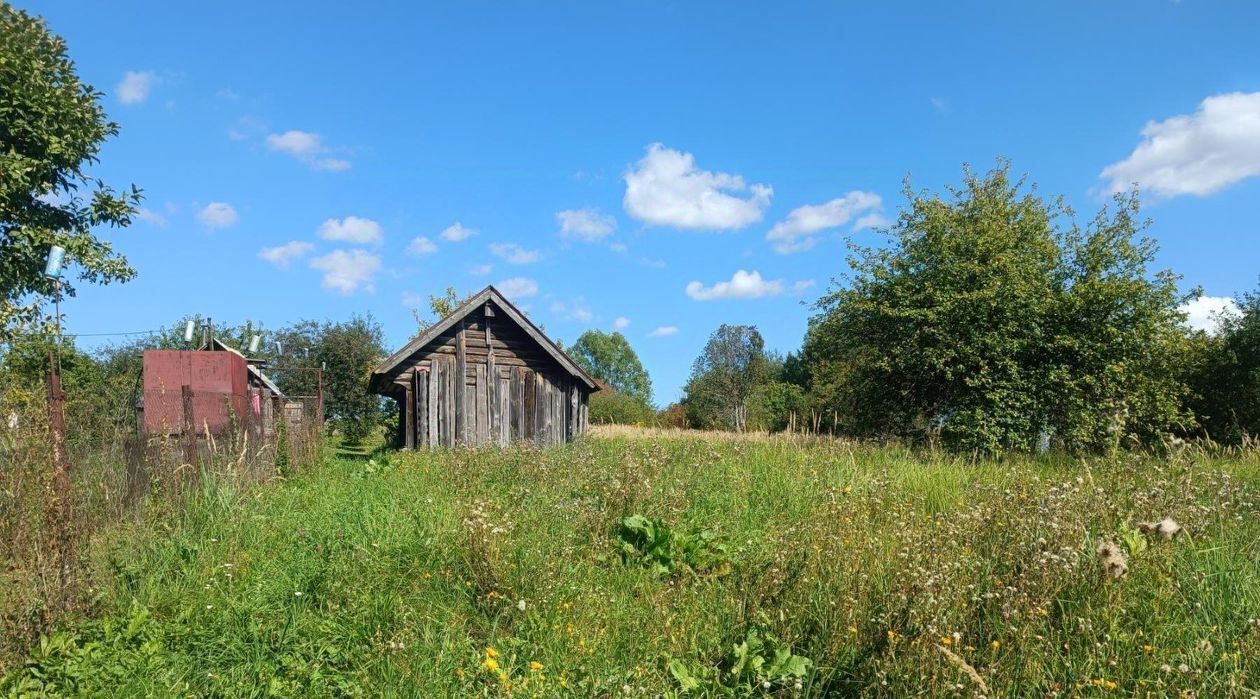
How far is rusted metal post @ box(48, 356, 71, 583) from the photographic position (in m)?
5.04

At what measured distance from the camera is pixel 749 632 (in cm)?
471

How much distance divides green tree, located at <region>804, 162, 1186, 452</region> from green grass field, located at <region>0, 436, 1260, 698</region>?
9823mm

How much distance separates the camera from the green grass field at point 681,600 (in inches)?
157

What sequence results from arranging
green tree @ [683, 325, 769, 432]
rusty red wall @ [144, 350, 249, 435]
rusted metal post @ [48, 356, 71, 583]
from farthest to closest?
green tree @ [683, 325, 769, 432] → rusty red wall @ [144, 350, 249, 435] → rusted metal post @ [48, 356, 71, 583]

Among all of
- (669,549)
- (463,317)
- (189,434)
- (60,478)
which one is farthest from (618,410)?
(60,478)

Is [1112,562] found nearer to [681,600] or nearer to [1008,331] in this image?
[681,600]

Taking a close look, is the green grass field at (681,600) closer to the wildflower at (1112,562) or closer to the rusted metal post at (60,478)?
the wildflower at (1112,562)

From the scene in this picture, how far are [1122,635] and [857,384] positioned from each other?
54.5 ft

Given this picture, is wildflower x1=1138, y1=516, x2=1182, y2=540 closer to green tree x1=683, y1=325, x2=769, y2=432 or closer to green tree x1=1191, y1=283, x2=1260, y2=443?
green tree x1=1191, y1=283, x2=1260, y2=443

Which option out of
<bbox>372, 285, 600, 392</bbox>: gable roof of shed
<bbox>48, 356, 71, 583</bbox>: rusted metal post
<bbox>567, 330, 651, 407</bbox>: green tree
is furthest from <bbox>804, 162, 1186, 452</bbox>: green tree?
<bbox>567, 330, 651, 407</bbox>: green tree

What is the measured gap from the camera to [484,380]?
18.1m

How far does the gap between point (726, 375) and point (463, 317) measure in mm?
40095

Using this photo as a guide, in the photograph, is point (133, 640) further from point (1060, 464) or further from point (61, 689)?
point (1060, 464)

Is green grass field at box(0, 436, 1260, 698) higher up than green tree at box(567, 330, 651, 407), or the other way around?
green tree at box(567, 330, 651, 407)
